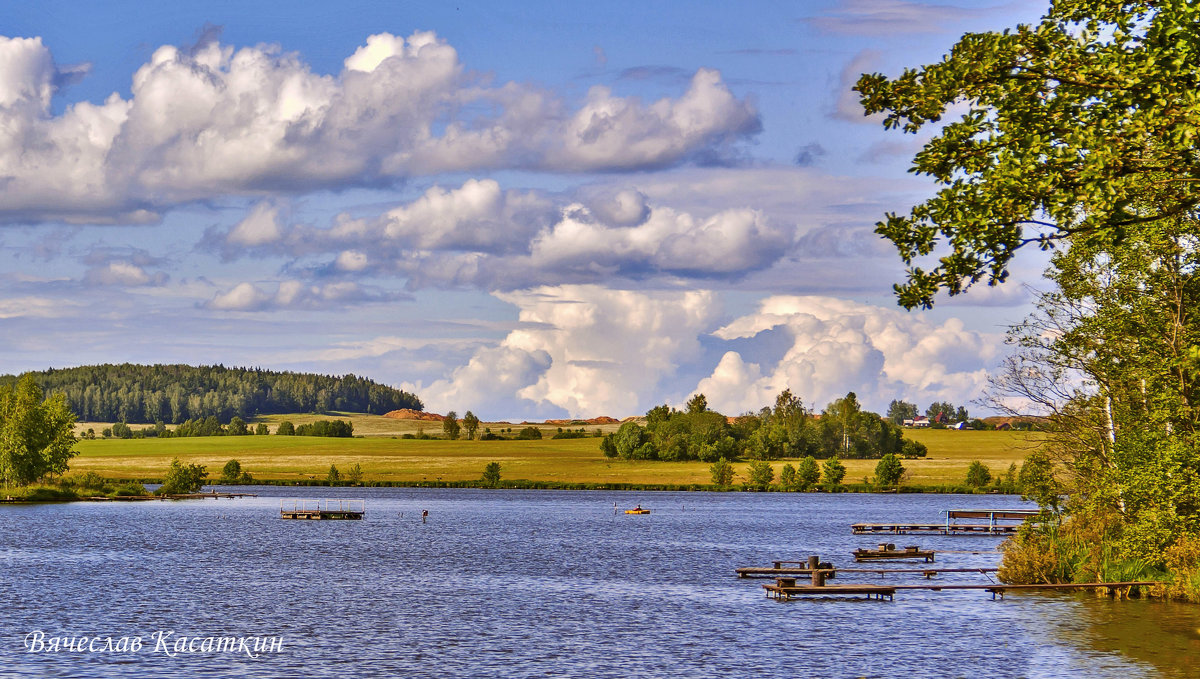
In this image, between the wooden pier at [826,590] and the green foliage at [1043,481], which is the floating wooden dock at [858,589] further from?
the green foliage at [1043,481]

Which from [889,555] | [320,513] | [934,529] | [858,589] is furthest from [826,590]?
[320,513]

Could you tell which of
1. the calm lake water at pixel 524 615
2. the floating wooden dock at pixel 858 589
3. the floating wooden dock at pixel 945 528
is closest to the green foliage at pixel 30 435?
the calm lake water at pixel 524 615

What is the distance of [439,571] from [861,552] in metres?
32.1

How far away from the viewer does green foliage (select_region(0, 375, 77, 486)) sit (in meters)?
147

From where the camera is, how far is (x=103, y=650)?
138 ft

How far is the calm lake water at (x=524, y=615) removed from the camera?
1561 inches

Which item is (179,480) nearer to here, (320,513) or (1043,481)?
(320,513)

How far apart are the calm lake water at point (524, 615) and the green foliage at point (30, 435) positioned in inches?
1880

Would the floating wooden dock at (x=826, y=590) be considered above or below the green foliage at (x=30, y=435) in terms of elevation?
below

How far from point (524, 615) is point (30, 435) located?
121 m

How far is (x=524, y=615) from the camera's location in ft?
175

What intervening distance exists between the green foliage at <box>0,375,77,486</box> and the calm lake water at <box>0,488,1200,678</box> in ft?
157

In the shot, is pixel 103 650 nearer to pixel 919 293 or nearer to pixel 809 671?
pixel 809 671

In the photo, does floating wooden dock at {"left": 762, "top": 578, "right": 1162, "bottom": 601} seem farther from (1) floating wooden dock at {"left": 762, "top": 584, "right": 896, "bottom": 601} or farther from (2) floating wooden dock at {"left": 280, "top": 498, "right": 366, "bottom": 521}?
(2) floating wooden dock at {"left": 280, "top": 498, "right": 366, "bottom": 521}
